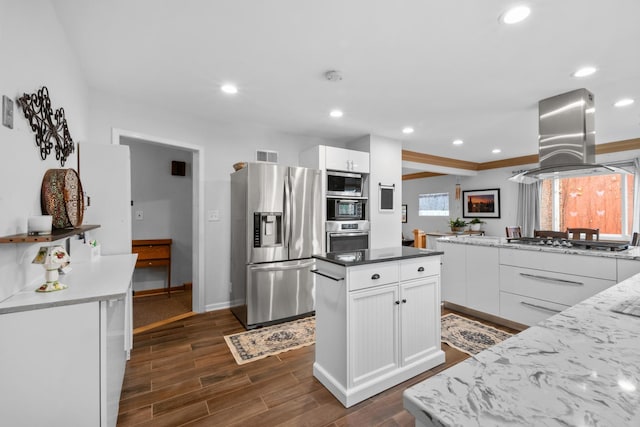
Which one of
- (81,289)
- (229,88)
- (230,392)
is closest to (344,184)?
(229,88)

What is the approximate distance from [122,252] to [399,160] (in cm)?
387

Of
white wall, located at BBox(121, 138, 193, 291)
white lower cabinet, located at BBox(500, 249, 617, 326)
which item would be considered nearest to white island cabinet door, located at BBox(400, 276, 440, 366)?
white lower cabinet, located at BBox(500, 249, 617, 326)

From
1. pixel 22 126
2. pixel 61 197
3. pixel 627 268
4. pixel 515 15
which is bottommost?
pixel 627 268

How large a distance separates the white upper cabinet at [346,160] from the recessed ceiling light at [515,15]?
90.7 inches

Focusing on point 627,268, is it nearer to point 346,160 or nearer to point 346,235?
point 346,235

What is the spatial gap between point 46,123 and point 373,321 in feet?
7.35

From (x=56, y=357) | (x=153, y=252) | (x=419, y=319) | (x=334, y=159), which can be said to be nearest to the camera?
(x=56, y=357)

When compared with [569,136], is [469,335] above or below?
below

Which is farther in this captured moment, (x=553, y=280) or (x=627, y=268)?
(x=553, y=280)

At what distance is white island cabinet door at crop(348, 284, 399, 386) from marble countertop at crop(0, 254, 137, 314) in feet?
4.21

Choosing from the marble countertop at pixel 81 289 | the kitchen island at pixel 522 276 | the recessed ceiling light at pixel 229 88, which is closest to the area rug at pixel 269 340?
the marble countertop at pixel 81 289

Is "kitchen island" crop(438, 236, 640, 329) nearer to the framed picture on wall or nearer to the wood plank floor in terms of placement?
the wood plank floor

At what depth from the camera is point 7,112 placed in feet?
3.80

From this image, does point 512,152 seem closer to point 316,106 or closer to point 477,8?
point 316,106
